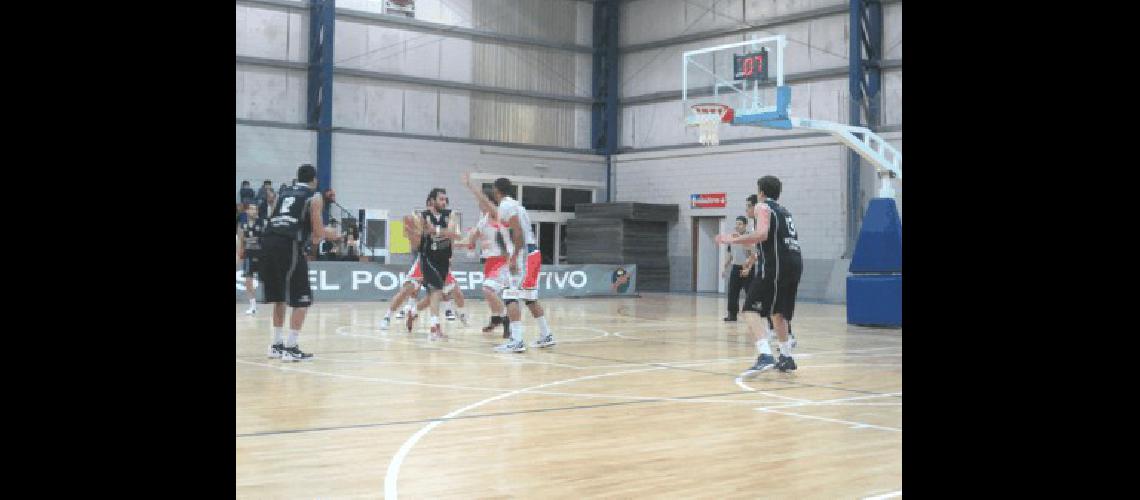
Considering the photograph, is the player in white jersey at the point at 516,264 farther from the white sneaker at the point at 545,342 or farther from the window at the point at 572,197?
the window at the point at 572,197

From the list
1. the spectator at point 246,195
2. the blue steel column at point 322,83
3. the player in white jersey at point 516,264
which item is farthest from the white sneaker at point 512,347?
the blue steel column at point 322,83

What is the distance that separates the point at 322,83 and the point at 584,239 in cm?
846

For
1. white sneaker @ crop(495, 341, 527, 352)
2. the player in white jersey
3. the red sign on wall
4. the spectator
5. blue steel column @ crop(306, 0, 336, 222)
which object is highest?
blue steel column @ crop(306, 0, 336, 222)

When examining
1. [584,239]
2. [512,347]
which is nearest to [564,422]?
[512,347]

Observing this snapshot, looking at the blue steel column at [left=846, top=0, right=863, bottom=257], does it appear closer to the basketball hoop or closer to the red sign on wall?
the red sign on wall

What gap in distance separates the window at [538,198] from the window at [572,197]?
0.48m

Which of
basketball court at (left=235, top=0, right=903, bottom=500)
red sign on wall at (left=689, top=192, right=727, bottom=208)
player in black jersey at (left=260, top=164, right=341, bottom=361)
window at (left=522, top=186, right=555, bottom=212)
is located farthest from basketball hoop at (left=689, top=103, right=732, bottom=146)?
player in black jersey at (left=260, top=164, right=341, bottom=361)

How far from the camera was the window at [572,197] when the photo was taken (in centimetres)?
3172

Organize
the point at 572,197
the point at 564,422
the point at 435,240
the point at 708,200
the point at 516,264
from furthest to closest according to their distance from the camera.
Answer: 1. the point at 572,197
2. the point at 708,200
3. the point at 435,240
4. the point at 516,264
5. the point at 564,422

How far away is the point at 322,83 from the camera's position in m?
26.4

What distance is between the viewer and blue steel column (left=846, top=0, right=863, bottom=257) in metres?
25.2

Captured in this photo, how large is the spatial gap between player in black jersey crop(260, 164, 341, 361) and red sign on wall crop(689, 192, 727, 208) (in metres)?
19.7

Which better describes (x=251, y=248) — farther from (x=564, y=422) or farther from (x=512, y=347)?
(x=564, y=422)

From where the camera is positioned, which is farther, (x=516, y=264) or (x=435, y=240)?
(x=435, y=240)
